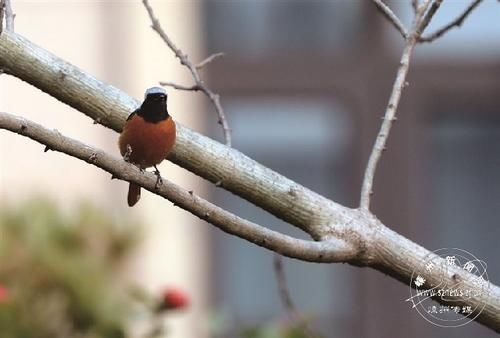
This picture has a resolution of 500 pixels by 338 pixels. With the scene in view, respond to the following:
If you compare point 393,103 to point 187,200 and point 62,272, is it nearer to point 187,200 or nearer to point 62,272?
point 187,200

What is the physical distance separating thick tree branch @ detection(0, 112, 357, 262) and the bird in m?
0.23

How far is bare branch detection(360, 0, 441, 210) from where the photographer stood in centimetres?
232

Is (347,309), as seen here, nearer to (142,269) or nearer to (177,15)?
(142,269)

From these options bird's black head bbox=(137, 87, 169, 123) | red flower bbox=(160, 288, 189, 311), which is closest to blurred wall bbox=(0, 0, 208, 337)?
red flower bbox=(160, 288, 189, 311)

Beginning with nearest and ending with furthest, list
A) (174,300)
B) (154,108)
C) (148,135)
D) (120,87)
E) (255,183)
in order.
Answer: (255,183)
(148,135)
(154,108)
(174,300)
(120,87)

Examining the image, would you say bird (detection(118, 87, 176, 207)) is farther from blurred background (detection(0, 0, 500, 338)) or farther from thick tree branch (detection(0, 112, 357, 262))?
blurred background (detection(0, 0, 500, 338))

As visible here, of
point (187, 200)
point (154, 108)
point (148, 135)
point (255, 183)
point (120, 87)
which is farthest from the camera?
point (120, 87)

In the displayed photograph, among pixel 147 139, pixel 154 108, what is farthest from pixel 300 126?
pixel 147 139

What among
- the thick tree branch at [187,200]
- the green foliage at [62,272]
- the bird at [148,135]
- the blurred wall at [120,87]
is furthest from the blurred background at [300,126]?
the thick tree branch at [187,200]

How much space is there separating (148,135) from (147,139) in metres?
0.02

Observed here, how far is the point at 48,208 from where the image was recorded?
4.45 metres

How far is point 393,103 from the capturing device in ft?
7.91

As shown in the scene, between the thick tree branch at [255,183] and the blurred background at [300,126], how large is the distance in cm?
437

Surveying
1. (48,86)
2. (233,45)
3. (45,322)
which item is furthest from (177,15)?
(48,86)
